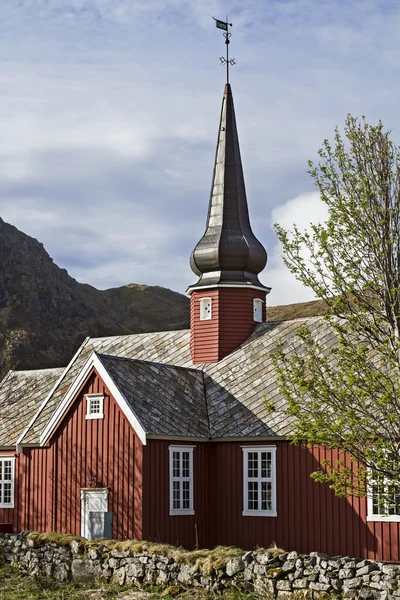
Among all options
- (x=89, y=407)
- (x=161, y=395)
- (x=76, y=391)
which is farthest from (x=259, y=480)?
(x=76, y=391)

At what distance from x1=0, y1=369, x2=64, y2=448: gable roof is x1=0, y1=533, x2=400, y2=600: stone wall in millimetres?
8625

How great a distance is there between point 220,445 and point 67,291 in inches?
3775

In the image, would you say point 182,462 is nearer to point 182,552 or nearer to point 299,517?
point 299,517

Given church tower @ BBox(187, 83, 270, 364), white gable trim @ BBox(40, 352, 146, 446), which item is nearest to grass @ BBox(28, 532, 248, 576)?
white gable trim @ BBox(40, 352, 146, 446)

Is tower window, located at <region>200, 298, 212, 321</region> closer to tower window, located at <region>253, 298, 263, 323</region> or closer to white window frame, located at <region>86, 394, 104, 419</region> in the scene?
tower window, located at <region>253, 298, 263, 323</region>

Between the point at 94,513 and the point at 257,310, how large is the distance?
33.1 ft

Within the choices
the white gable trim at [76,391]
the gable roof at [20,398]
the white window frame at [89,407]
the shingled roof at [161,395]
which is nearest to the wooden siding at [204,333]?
the shingled roof at [161,395]

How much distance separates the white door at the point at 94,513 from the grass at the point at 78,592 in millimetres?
3776

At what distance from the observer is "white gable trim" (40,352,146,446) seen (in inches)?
976

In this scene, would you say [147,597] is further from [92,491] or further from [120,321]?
[120,321]

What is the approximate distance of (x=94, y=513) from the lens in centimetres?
2531

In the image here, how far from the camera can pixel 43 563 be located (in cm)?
2147

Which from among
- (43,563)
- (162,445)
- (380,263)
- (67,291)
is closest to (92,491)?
(162,445)

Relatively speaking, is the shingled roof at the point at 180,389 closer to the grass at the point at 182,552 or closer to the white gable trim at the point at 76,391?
the white gable trim at the point at 76,391
